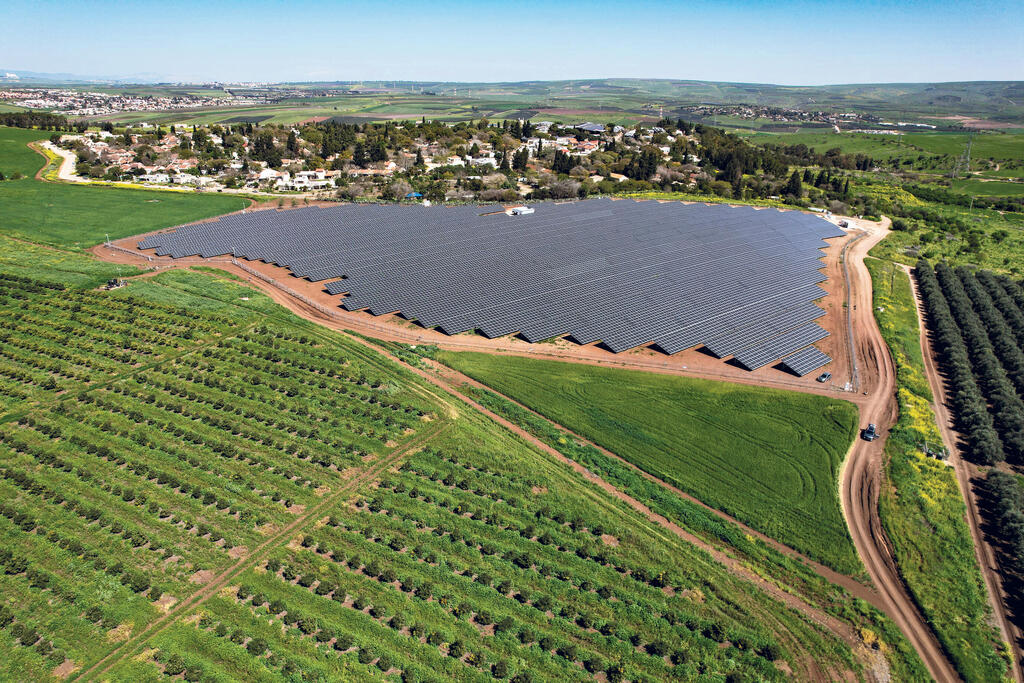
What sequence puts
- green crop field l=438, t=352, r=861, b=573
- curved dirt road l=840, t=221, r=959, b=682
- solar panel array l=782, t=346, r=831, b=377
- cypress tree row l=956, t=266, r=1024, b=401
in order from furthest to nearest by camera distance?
1. solar panel array l=782, t=346, r=831, b=377
2. cypress tree row l=956, t=266, r=1024, b=401
3. green crop field l=438, t=352, r=861, b=573
4. curved dirt road l=840, t=221, r=959, b=682

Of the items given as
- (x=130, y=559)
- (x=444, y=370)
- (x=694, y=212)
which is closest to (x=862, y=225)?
(x=694, y=212)

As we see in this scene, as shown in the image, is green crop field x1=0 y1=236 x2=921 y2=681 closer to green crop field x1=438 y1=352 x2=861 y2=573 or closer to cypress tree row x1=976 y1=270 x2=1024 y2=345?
green crop field x1=438 y1=352 x2=861 y2=573

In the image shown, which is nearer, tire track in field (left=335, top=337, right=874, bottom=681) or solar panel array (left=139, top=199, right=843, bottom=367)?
tire track in field (left=335, top=337, right=874, bottom=681)

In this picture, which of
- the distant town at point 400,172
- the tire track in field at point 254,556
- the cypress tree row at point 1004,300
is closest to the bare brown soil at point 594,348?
the tire track in field at point 254,556

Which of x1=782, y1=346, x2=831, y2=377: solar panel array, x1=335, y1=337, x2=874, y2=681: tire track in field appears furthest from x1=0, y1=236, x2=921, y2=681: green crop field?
x1=782, y1=346, x2=831, y2=377: solar panel array

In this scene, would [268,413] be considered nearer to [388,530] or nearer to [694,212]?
[388,530]

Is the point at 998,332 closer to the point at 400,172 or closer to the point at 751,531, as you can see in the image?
the point at 751,531

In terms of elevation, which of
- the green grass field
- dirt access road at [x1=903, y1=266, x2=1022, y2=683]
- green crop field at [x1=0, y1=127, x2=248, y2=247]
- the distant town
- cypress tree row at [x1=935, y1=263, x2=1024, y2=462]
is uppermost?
the distant town

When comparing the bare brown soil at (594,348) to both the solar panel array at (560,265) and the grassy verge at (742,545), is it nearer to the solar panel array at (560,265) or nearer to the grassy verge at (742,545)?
the solar panel array at (560,265)

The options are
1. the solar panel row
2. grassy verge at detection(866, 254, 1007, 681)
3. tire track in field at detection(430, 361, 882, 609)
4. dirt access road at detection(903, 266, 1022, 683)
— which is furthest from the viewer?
the solar panel row
